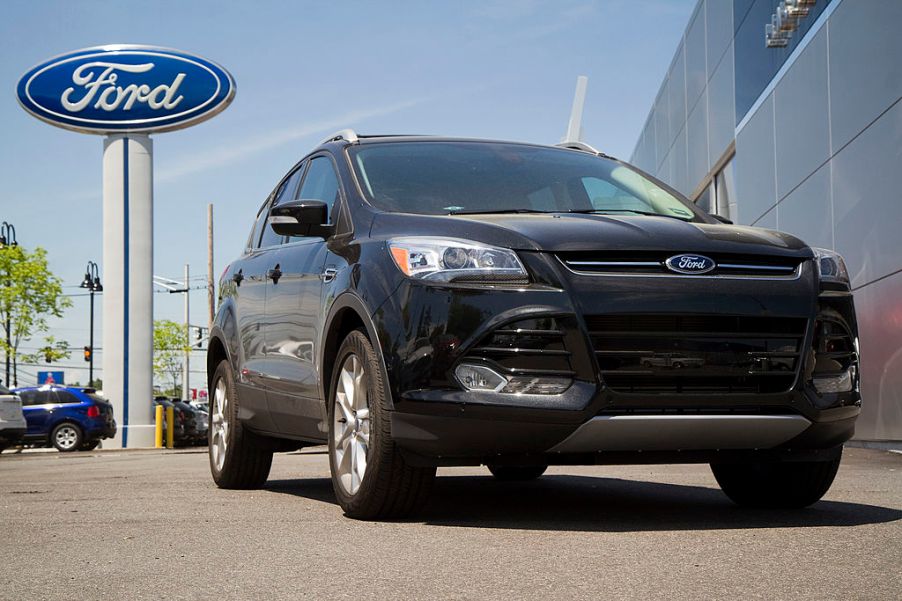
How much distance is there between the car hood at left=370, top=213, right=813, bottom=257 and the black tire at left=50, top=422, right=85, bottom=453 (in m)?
24.4

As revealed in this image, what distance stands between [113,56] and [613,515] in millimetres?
25066

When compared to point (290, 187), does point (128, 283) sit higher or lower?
lower

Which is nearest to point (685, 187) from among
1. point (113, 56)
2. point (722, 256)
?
point (113, 56)

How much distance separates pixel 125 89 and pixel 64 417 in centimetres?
756

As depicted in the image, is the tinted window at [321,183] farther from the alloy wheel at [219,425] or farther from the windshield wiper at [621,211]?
the alloy wheel at [219,425]

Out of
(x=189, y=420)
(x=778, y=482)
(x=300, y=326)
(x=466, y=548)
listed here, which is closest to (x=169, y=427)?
(x=189, y=420)

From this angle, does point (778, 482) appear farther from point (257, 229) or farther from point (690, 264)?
point (257, 229)

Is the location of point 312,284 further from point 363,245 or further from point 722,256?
point 722,256

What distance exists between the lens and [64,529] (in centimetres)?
544

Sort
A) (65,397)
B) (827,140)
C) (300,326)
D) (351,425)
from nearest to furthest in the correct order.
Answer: (351,425)
(300,326)
(827,140)
(65,397)

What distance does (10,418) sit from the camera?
2355cm

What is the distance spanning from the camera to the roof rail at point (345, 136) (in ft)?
22.3

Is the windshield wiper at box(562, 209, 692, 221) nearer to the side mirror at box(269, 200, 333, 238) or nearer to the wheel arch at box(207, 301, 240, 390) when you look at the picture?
the side mirror at box(269, 200, 333, 238)

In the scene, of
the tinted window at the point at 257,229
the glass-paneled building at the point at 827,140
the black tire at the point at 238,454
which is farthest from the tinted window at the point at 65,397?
the black tire at the point at 238,454
